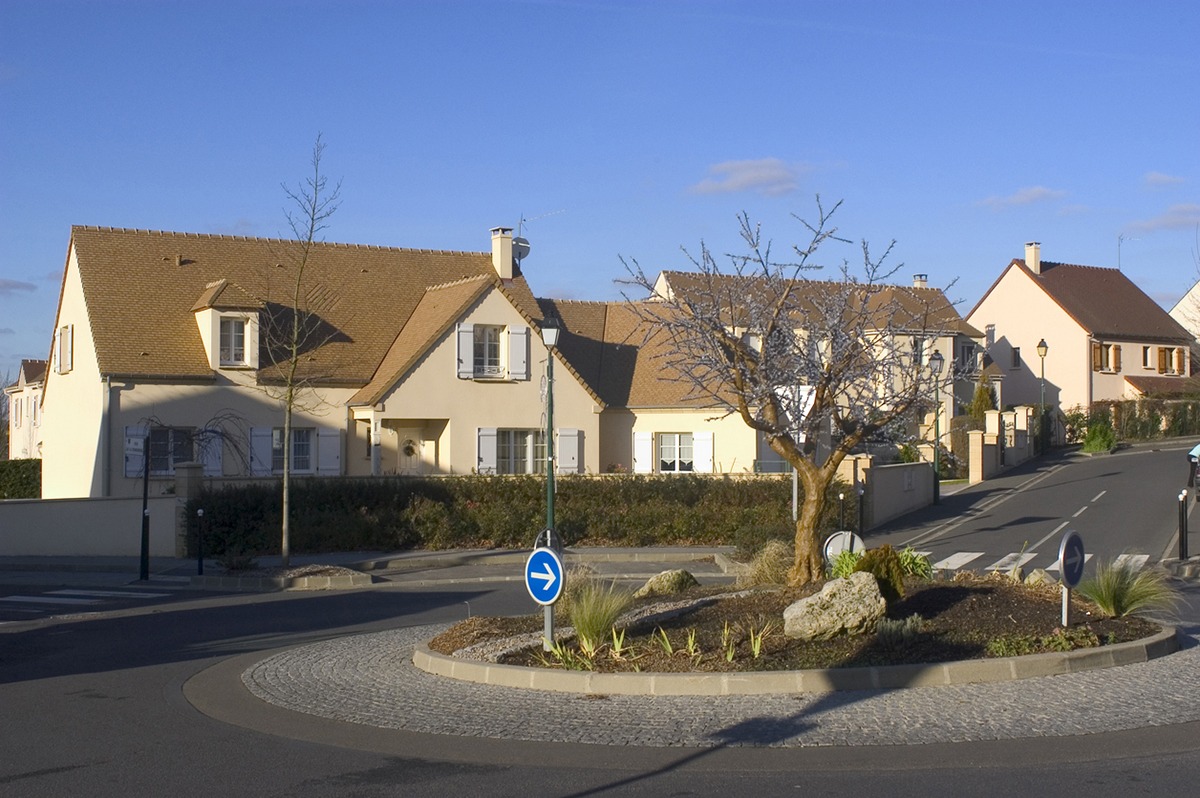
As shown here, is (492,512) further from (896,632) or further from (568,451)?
(896,632)

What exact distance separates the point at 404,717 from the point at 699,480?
2086 cm

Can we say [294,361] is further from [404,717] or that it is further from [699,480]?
[404,717]

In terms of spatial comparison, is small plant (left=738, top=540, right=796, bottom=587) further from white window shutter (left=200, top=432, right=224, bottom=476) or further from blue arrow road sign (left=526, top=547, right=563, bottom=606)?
white window shutter (left=200, top=432, right=224, bottom=476)

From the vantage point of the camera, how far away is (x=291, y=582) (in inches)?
848

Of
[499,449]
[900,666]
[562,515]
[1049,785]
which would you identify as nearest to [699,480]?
[562,515]

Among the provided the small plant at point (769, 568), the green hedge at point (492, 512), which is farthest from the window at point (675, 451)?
the small plant at point (769, 568)

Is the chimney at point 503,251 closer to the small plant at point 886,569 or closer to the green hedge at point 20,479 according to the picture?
the green hedge at point 20,479

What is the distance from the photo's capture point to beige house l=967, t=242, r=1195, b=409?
5956 centimetres

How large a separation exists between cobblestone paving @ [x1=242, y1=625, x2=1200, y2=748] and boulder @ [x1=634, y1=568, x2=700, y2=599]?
447 centimetres

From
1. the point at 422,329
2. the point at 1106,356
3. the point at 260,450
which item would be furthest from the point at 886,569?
the point at 1106,356

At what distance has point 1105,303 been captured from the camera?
6297cm

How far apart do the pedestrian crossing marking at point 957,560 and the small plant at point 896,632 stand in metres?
11.2

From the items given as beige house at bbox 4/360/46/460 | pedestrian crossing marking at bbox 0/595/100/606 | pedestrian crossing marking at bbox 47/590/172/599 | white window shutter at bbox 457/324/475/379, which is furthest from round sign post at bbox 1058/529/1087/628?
beige house at bbox 4/360/46/460

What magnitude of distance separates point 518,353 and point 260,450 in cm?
767
